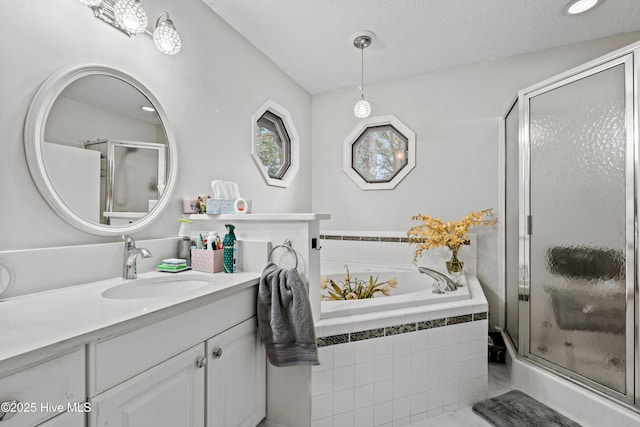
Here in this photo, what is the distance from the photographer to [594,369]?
1610 millimetres

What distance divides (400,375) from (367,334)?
0.30 metres

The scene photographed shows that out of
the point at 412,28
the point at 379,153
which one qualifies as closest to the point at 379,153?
the point at 379,153

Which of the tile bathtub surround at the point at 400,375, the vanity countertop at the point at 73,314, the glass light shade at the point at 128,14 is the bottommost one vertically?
the tile bathtub surround at the point at 400,375

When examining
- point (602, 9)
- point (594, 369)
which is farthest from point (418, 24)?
point (594, 369)

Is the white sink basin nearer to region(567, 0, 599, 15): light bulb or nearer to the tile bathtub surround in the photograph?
the tile bathtub surround

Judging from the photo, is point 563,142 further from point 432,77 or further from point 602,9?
point 432,77

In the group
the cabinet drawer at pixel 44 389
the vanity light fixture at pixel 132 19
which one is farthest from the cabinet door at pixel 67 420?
the vanity light fixture at pixel 132 19

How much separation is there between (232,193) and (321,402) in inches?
48.2

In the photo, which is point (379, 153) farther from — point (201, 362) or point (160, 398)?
point (160, 398)

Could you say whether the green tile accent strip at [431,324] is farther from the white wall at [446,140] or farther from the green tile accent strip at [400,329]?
the white wall at [446,140]

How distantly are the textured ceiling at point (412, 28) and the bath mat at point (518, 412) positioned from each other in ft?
7.84

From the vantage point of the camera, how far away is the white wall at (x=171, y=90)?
110 cm

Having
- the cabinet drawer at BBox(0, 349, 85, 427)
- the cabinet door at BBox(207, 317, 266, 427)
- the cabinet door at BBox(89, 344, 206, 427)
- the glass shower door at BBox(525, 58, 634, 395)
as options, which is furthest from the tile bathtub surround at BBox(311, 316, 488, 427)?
the cabinet drawer at BBox(0, 349, 85, 427)

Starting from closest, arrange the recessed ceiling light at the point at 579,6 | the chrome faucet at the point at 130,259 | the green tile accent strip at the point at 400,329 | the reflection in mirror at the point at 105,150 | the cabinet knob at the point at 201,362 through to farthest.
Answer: the cabinet knob at the point at 201,362, the reflection in mirror at the point at 105,150, the chrome faucet at the point at 130,259, the green tile accent strip at the point at 400,329, the recessed ceiling light at the point at 579,6
